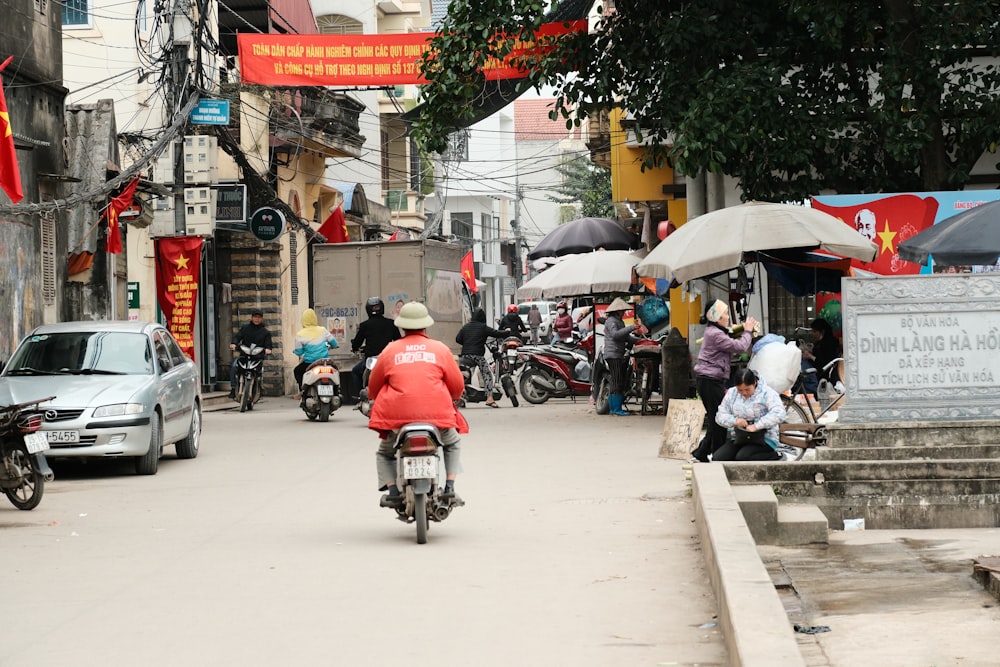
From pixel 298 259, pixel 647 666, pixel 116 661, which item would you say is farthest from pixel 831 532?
pixel 298 259

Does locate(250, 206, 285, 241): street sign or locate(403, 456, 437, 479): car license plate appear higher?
locate(250, 206, 285, 241): street sign

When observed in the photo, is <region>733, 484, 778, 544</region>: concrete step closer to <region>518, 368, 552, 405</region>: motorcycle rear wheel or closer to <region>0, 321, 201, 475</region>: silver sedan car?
<region>0, 321, 201, 475</region>: silver sedan car

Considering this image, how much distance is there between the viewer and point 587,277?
24.5 meters

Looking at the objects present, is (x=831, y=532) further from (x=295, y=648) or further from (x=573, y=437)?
(x=573, y=437)

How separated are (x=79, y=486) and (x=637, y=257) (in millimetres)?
13653

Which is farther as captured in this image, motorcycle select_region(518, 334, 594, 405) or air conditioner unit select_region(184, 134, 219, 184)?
motorcycle select_region(518, 334, 594, 405)

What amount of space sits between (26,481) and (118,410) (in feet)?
7.26

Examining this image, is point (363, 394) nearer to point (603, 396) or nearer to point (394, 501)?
point (603, 396)

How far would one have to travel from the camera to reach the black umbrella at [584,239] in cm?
2675

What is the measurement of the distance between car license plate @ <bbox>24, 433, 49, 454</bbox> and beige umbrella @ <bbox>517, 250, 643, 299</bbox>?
45.0 feet

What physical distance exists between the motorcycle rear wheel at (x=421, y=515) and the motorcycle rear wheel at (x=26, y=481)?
12.6ft

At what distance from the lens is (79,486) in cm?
1374

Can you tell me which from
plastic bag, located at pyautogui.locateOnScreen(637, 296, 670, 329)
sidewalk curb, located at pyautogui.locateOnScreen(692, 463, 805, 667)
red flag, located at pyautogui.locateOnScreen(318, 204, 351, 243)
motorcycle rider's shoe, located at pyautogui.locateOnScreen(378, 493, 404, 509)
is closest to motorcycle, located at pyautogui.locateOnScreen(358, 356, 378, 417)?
plastic bag, located at pyautogui.locateOnScreen(637, 296, 670, 329)

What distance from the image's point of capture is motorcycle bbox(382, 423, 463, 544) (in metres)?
9.53
